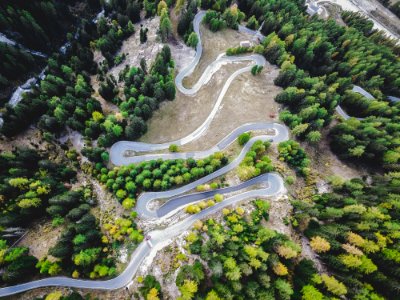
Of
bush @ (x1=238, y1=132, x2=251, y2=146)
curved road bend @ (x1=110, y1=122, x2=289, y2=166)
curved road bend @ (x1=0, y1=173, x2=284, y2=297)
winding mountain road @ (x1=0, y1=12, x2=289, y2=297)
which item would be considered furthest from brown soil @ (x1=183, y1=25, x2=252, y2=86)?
curved road bend @ (x1=0, y1=173, x2=284, y2=297)

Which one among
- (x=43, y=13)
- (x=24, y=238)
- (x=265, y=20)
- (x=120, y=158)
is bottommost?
(x=24, y=238)

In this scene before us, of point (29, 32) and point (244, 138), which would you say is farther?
point (29, 32)

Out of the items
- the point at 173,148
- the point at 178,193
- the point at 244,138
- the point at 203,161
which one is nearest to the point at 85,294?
the point at 178,193

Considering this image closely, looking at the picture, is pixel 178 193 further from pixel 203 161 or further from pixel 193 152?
pixel 193 152

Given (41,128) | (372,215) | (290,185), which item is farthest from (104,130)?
(372,215)

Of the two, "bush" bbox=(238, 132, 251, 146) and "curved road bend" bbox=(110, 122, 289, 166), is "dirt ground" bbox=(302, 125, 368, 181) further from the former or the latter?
"bush" bbox=(238, 132, 251, 146)

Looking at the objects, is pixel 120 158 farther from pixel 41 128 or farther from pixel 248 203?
pixel 248 203
